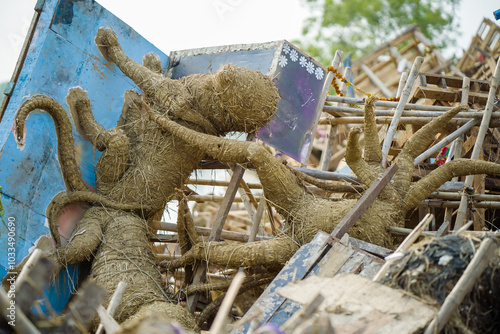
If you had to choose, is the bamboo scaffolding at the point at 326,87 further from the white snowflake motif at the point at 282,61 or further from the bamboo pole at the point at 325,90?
the white snowflake motif at the point at 282,61

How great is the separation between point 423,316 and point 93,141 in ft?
12.5

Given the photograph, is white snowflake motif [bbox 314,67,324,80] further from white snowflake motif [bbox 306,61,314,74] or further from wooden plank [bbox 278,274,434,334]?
wooden plank [bbox 278,274,434,334]

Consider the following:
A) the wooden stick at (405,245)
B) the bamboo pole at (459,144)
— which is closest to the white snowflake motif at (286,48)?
the bamboo pole at (459,144)

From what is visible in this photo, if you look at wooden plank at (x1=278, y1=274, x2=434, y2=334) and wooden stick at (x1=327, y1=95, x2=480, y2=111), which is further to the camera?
wooden stick at (x1=327, y1=95, x2=480, y2=111)

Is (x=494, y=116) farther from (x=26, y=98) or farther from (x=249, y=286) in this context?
(x=26, y=98)

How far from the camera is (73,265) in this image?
484 centimetres

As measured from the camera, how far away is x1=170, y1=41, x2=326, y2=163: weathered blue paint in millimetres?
5555

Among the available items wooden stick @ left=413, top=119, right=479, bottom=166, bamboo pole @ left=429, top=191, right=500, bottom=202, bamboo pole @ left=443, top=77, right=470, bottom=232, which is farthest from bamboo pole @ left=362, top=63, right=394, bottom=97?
bamboo pole @ left=429, top=191, right=500, bottom=202

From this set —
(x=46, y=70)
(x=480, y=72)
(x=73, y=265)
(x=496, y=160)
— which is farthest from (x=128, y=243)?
(x=480, y=72)

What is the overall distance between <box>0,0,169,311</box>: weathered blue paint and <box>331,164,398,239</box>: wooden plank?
256 centimetres

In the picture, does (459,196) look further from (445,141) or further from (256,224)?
(256,224)

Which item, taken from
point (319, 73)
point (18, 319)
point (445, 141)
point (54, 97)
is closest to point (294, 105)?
point (319, 73)

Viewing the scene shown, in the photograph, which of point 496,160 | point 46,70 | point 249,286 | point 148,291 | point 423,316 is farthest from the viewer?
point 496,160

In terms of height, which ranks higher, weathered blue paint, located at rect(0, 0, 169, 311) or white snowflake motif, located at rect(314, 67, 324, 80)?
white snowflake motif, located at rect(314, 67, 324, 80)
